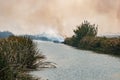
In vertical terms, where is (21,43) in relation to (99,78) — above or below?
above

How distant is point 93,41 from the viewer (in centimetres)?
12312

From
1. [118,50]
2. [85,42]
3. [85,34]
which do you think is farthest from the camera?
[85,34]

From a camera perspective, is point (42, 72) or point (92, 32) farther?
point (92, 32)

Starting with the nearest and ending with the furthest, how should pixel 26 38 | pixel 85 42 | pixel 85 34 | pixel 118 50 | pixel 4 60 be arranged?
pixel 4 60
pixel 26 38
pixel 118 50
pixel 85 42
pixel 85 34

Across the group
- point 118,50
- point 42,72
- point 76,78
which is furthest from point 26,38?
point 118,50

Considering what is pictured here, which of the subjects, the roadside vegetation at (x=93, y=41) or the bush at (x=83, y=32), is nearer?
the roadside vegetation at (x=93, y=41)

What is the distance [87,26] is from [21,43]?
4743 inches

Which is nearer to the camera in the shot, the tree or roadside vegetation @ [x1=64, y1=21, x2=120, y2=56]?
roadside vegetation @ [x1=64, y1=21, x2=120, y2=56]

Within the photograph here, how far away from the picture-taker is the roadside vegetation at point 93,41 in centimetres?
9682

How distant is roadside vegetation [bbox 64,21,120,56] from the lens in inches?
3812

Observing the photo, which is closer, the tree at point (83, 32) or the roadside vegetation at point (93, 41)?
the roadside vegetation at point (93, 41)

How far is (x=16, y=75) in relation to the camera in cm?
2069

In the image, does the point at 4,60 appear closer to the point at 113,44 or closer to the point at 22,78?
the point at 22,78

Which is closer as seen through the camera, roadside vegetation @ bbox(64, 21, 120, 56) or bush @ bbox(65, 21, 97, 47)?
roadside vegetation @ bbox(64, 21, 120, 56)
